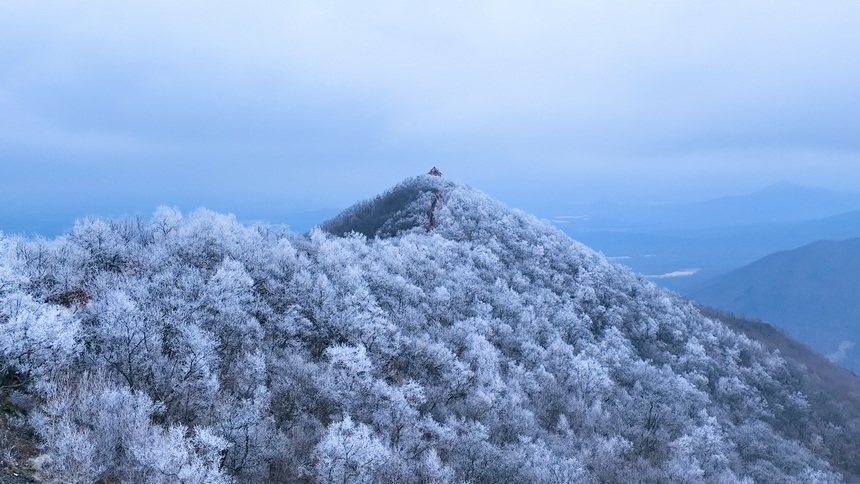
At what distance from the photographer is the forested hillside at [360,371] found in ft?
49.5

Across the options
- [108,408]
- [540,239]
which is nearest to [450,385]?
[108,408]

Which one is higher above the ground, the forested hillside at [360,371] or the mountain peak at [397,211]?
the mountain peak at [397,211]

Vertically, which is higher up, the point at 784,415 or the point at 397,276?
the point at 397,276

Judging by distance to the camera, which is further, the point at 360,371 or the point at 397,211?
the point at 397,211

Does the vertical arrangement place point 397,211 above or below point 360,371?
above

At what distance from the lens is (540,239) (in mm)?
63969

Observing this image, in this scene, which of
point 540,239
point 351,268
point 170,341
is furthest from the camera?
point 540,239

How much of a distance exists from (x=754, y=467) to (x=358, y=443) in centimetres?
3408

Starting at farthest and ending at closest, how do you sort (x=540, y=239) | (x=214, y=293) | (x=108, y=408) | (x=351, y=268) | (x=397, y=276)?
(x=540, y=239)
(x=397, y=276)
(x=351, y=268)
(x=214, y=293)
(x=108, y=408)

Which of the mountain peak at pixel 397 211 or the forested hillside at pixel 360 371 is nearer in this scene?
the forested hillside at pixel 360 371

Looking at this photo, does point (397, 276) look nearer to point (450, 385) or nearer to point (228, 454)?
point (450, 385)

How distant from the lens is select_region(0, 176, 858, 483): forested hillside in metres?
15.1

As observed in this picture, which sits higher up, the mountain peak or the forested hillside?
the mountain peak

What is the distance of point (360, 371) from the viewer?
77.4 ft
